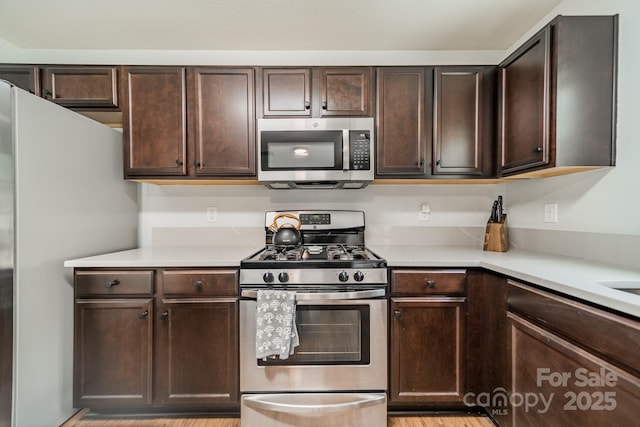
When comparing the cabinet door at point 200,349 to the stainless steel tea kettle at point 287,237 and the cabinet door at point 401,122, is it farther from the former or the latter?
the cabinet door at point 401,122

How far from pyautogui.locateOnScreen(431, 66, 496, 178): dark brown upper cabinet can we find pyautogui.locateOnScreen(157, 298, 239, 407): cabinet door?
164cm

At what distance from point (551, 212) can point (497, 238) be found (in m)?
0.34

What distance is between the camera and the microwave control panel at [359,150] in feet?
6.28

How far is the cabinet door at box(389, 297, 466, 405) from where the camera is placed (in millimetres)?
1656

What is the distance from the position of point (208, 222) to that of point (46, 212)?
0.97m

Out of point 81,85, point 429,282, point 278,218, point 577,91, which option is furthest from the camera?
point 278,218

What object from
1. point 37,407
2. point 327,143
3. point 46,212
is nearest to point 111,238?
point 46,212

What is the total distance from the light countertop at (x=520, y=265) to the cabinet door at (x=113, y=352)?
23 centimetres

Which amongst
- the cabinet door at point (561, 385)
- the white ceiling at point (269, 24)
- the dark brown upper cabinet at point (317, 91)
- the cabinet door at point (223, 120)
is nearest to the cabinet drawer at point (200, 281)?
the cabinet door at point (223, 120)

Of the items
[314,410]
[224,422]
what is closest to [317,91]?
[314,410]

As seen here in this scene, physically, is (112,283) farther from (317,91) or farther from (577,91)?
(577,91)

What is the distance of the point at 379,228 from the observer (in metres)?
2.33

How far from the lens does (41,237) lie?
1511 mm

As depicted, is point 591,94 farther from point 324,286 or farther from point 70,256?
point 70,256
